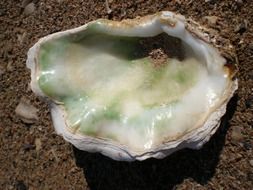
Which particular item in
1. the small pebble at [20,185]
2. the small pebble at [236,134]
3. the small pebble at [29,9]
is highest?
the small pebble at [29,9]

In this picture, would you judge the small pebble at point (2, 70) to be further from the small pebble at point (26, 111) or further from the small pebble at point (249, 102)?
the small pebble at point (249, 102)

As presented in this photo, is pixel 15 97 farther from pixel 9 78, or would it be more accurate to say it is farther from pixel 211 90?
pixel 211 90

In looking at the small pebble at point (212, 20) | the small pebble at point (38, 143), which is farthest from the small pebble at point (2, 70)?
the small pebble at point (212, 20)

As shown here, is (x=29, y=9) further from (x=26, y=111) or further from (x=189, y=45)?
(x=189, y=45)

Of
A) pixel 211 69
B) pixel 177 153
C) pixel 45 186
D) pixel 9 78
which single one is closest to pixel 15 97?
pixel 9 78

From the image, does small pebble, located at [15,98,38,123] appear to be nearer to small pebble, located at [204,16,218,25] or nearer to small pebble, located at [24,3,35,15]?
small pebble, located at [24,3,35,15]

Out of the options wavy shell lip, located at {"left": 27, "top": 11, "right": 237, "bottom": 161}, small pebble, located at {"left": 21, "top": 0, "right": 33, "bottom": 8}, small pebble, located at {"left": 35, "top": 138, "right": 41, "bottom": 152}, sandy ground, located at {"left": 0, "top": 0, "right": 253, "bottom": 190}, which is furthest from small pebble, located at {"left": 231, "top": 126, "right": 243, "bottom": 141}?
small pebble, located at {"left": 21, "top": 0, "right": 33, "bottom": 8}

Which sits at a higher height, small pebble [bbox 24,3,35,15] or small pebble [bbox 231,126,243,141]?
small pebble [bbox 24,3,35,15]
